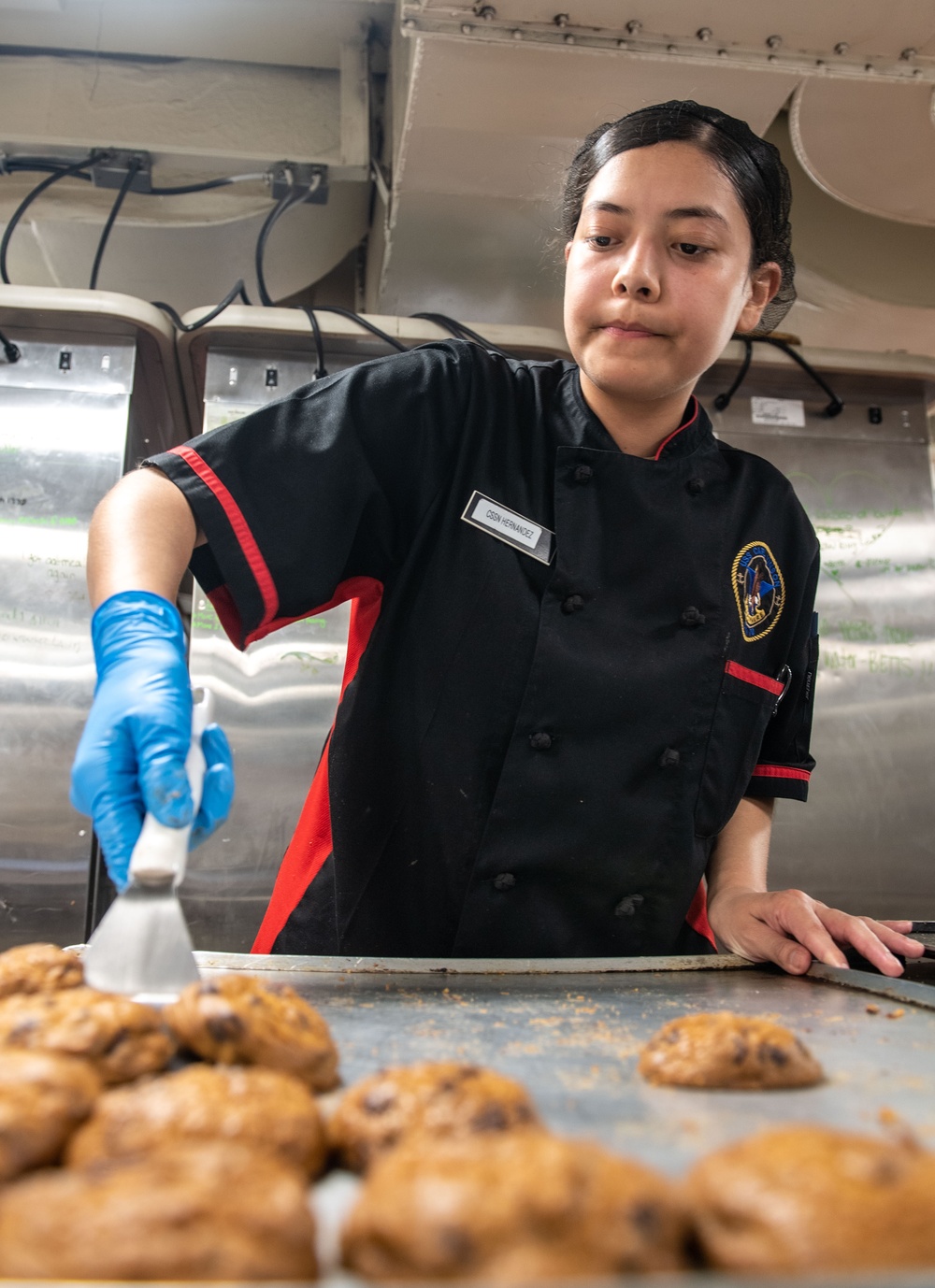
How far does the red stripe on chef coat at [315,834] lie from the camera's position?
145 cm

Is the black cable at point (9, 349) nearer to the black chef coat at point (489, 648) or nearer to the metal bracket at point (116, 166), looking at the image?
the metal bracket at point (116, 166)

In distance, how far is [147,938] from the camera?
0.88 metres

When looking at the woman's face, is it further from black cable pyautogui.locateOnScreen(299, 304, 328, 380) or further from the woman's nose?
black cable pyautogui.locateOnScreen(299, 304, 328, 380)

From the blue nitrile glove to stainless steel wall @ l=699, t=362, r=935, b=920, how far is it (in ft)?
6.02

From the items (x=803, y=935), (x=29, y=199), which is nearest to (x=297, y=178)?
(x=29, y=199)

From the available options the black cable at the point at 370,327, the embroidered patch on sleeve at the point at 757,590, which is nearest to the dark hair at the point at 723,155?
the embroidered patch on sleeve at the point at 757,590

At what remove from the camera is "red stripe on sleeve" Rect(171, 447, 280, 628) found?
1297mm

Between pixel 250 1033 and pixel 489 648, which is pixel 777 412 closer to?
pixel 489 648

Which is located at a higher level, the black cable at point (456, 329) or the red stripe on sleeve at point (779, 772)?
the black cable at point (456, 329)

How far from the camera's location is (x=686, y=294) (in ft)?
4.50

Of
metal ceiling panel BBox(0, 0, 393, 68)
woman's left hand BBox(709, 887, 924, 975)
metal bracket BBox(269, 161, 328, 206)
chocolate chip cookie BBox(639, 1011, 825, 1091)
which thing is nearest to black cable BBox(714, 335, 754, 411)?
metal bracket BBox(269, 161, 328, 206)

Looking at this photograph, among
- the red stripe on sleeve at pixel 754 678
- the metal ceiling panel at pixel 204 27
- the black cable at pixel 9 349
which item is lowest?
the red stripe on sleeve at pixel 754 678

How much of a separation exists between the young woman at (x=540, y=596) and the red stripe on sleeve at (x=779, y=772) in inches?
2.9

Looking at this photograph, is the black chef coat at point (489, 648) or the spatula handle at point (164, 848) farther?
the black chef coat at point (489, 648)
